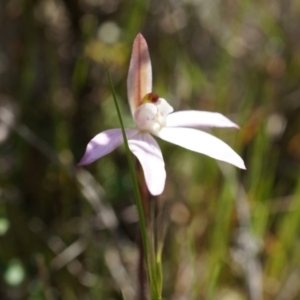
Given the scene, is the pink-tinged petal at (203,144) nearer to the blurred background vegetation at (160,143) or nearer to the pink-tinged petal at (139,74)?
the pink-tinged petal at (139,74)

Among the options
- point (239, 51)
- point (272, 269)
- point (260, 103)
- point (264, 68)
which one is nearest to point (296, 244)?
point (272, 269)

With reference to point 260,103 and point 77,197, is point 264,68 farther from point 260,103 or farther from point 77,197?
point 77,197

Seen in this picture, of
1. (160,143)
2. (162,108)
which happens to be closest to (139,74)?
(162,108)

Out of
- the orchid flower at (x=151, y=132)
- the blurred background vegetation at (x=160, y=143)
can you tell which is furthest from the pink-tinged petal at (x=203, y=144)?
the blurred background vegetation at (x=160, y=143)

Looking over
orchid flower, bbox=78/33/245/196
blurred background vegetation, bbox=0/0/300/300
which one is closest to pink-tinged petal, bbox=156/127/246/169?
orchid flower, bbox=78/33/245/196

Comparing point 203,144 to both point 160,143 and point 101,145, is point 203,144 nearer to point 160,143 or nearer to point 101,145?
point 101,145

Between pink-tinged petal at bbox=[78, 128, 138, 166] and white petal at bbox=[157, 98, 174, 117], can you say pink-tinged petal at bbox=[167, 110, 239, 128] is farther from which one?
pink-tinged petal at bbox=[78, 128, 138, 166]
